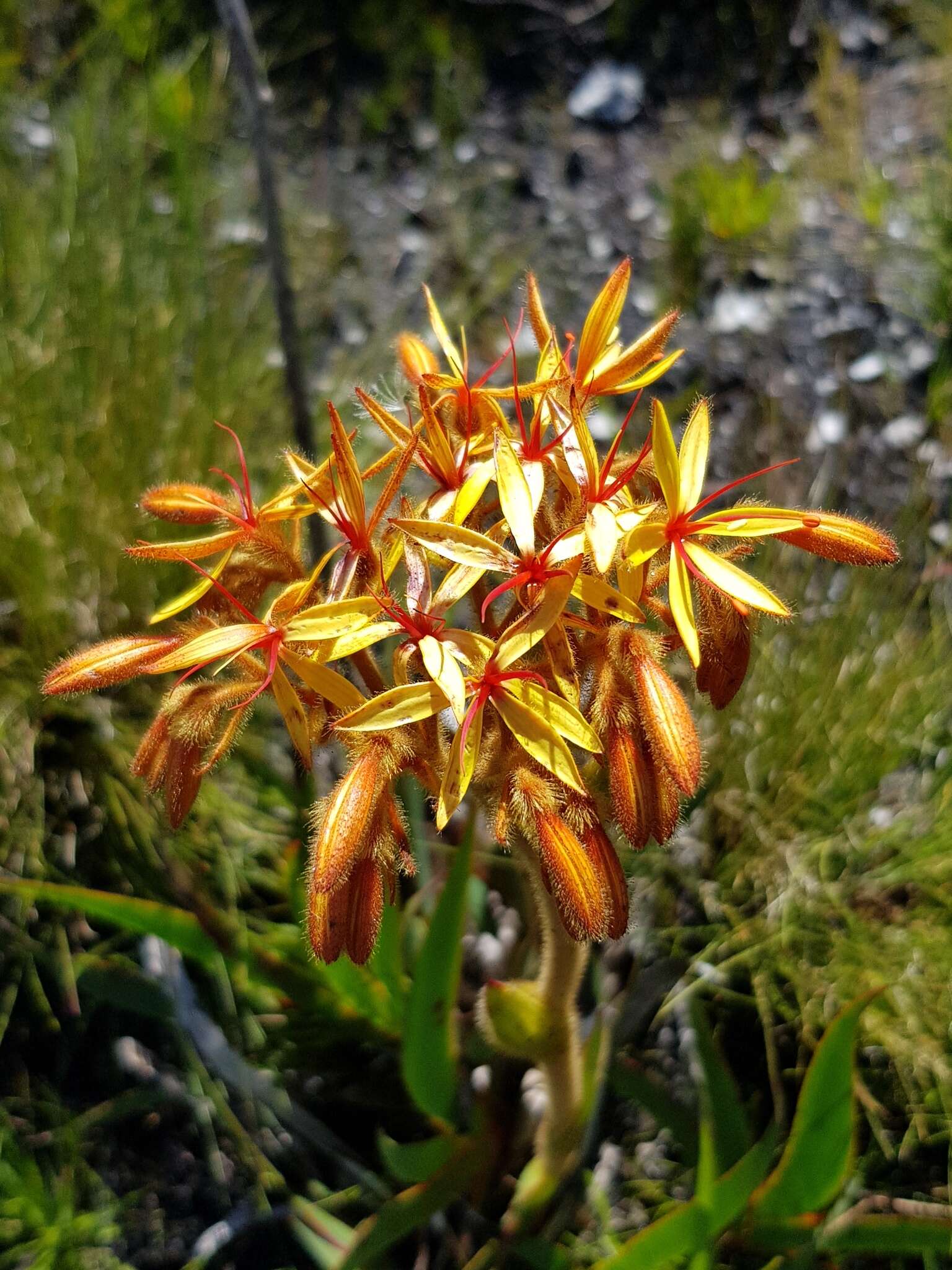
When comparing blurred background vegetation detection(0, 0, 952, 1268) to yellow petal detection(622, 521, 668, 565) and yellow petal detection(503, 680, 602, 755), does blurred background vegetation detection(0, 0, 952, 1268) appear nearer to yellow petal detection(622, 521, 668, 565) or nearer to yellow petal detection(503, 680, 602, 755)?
yellow petal detection(503, 680, 602, 755)

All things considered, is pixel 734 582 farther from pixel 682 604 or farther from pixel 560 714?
pixel 560 714

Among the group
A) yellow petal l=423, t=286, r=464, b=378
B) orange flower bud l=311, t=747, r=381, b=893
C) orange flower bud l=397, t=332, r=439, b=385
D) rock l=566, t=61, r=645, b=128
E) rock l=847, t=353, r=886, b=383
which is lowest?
rock l=847, t=353, r=886, b=383

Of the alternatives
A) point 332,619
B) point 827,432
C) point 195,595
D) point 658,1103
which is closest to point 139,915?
point 195,595

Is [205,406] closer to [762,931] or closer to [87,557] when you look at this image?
[87,557]

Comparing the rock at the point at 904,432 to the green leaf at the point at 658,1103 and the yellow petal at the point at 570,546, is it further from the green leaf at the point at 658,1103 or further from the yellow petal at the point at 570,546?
the yellow petal at the point at 570,546

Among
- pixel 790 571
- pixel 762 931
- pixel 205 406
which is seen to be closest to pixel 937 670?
pixel 790 571

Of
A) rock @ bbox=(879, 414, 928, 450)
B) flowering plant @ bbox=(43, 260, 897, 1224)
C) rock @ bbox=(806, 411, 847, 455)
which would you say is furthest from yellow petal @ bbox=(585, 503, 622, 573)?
rock @ bbox=(879, 414, 928, 450)
